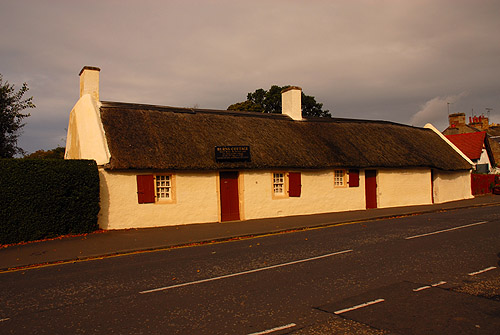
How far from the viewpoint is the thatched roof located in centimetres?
1555

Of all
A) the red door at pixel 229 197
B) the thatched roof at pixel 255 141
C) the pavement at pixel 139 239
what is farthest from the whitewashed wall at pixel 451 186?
the red door at pixel 229 197

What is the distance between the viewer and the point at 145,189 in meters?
A: 15.0

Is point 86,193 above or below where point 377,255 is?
above

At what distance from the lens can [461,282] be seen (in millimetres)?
6590

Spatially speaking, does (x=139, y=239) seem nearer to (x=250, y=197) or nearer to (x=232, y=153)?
(x=232, y=153)

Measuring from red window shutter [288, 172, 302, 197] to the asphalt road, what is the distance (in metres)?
7.58

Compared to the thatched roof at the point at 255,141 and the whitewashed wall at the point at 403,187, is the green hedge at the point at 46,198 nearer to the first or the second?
the thatched roof at the point at 255,141

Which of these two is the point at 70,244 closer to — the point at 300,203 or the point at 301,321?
the point at 301,321

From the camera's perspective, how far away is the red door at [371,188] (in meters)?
21.4

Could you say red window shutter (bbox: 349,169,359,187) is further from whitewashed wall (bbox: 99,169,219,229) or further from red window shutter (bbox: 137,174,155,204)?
red window shutter (bbox: 137,174,155,204)

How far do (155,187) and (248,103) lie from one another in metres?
27.9

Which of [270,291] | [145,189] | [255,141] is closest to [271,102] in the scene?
[255,141]

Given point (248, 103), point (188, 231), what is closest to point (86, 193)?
point (188, 231)

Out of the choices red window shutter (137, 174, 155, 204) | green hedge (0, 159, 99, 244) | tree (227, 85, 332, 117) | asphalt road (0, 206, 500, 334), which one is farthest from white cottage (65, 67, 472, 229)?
tree (227, 85, 332, 117)
